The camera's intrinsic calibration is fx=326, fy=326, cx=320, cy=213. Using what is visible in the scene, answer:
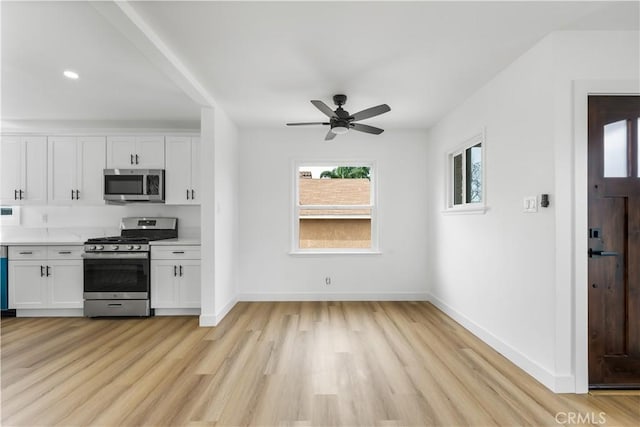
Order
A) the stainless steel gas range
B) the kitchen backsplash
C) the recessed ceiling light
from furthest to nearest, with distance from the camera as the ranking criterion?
the kitchen backsplash < the stainless steel gas range < the recessed ceiling light

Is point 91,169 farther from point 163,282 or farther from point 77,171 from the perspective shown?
point 163,282

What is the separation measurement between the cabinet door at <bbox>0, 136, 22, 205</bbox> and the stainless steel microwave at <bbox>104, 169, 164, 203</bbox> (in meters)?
1.17

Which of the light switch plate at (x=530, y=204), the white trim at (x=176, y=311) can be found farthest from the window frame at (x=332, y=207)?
the light switch plate at (x=530, y=204)

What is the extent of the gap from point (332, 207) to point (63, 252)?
3.57m

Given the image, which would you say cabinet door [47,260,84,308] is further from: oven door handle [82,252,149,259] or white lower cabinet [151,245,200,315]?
white lower cabinet [151,245,200,315]

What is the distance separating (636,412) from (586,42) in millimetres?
2504

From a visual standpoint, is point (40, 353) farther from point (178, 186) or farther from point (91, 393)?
point (178, 186)

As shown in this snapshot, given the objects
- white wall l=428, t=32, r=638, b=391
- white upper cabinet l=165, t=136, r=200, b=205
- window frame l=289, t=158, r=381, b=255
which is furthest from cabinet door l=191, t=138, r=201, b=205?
white wall l=428, t=32, r=638, b=391

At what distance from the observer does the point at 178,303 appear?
4.09 metres

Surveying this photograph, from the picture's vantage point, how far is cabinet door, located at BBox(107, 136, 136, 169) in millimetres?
4359

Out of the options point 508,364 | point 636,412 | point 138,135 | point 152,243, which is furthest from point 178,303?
point 636,412

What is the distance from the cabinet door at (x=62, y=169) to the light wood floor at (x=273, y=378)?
5.36 feet

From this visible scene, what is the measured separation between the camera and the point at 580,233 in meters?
2.29

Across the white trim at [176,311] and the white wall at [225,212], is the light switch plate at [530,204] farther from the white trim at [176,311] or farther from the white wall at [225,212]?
the white trim at [176,311]
